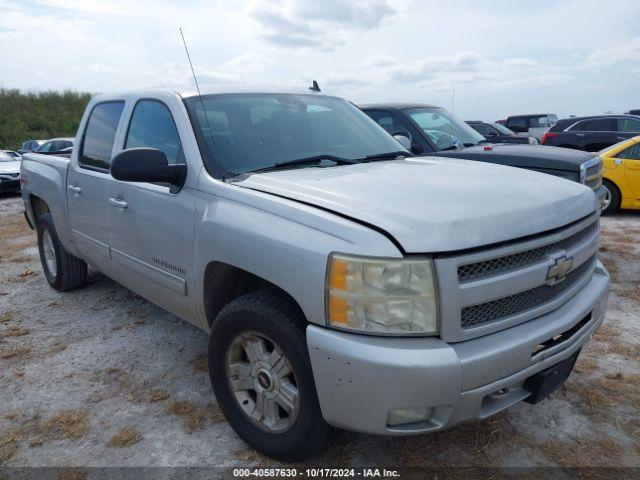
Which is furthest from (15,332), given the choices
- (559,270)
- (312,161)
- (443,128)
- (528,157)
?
(443,128)

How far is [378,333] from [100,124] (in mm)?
3158

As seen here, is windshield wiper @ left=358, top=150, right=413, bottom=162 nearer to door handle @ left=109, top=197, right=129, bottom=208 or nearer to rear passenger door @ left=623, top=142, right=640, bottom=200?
door handle @ left=109, top=197, right=129, bottom=208

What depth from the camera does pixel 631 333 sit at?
3.85 m

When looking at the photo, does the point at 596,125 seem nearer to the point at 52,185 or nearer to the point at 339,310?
the point at 52,185

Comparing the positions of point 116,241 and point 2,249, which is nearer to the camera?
point 116,241

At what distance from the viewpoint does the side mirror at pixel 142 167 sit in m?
2.66

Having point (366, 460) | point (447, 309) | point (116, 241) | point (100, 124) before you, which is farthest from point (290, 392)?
point (100, 124)

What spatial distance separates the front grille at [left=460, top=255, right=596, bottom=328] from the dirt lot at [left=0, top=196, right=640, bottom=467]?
82cm

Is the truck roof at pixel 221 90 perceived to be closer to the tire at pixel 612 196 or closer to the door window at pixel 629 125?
the tire at pixel 612 196

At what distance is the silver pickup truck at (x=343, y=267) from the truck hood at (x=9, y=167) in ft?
39.9

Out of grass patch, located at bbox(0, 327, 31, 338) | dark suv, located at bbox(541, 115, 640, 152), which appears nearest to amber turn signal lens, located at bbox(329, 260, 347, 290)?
grass patch, located at bbox(0, 327, 31, 338)

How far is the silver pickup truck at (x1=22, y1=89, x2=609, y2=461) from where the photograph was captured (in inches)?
75.7

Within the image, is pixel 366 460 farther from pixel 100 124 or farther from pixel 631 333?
pixel 100 124

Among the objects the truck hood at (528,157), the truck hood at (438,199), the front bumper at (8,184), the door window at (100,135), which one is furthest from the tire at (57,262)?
the front bumper at (8,184)
